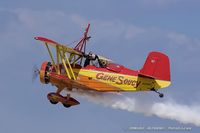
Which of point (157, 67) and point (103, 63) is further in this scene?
point (103, 63)

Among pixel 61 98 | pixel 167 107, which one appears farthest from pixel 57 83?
pixel 167 107

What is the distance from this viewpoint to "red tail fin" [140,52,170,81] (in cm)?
7644

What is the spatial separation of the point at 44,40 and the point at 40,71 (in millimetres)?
2047

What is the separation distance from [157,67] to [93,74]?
3.67m

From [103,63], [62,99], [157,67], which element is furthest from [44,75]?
[157,67]

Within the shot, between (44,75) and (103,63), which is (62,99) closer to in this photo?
(44,75)

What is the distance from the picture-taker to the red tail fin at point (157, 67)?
76.4 m

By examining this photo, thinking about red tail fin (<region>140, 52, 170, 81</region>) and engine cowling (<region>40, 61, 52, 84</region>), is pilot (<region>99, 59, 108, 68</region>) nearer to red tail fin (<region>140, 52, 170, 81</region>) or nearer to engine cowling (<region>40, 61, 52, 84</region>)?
red tail fin (<region>140, 52, 170, 81</region>)

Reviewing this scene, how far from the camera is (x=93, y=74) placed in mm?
78250

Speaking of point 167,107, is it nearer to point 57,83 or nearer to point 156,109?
point 156,109

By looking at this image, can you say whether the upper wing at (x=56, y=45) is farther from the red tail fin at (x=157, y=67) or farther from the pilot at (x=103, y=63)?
the red tail fin at (x=157, y=67)

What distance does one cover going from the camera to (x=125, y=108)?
79188 millimetres

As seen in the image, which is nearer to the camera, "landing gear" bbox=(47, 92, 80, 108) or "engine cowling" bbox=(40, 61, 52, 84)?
"engine cowling" bbox=(40, 61, 52, 84)

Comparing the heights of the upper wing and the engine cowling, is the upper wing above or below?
above
